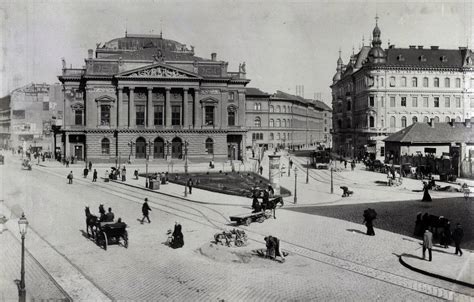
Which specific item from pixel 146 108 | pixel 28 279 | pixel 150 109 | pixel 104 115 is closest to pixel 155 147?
pixel 150 109

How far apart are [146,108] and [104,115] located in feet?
21.1

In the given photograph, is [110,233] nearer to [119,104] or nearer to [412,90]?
[119,104]

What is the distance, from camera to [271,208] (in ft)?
87.1

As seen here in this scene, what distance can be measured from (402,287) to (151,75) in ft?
194

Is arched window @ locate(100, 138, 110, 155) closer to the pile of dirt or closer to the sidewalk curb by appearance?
the pile of dirt

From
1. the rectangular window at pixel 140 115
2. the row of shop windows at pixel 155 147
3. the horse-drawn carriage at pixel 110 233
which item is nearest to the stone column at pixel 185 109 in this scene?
the row of shop windows at pixel 155 147

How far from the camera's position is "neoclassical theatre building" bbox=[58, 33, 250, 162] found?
6850cm

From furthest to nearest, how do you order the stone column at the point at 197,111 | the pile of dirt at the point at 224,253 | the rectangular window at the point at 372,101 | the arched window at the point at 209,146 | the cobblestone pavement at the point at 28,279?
the rectangular window at the point at 372,101, the arched window at the point at 209,146, the stone column at the point at 197,111, the pile of dirt at the point at 224,253, the cobblestone pavement at the point at 28,279

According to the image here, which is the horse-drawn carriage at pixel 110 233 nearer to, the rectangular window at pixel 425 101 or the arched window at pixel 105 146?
the arched window at pixel 105 146

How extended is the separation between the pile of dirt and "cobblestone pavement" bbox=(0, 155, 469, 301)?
0.51ft

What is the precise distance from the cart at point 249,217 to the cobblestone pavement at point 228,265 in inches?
18.0

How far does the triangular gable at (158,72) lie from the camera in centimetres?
6794

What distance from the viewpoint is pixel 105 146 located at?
69188 mm

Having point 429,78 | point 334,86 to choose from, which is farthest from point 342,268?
point 334,86
